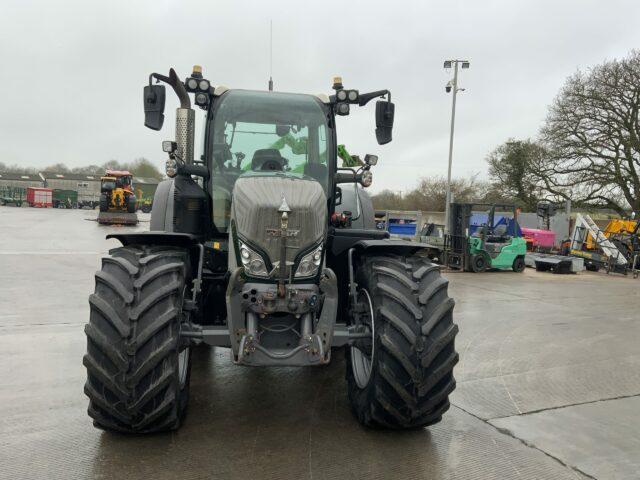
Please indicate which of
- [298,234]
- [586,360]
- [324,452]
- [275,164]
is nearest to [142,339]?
[298,234]

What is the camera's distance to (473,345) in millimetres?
6520

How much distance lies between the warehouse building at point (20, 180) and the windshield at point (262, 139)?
8799 cm

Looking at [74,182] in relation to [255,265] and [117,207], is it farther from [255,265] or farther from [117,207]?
[255,265]

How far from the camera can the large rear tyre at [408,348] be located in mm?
3252

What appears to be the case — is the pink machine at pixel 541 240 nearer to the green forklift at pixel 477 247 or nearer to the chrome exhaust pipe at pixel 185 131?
the green forklift at pixel 477 247

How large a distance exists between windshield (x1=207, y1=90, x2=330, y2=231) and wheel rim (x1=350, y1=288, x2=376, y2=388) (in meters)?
1.16

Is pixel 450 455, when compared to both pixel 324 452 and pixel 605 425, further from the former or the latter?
pixel 605 425

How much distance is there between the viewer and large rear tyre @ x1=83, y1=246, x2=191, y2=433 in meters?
3.00

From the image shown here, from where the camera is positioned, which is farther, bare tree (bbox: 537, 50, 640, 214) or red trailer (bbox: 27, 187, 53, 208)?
red trailer (bbox: 27, 187, 53, 208)

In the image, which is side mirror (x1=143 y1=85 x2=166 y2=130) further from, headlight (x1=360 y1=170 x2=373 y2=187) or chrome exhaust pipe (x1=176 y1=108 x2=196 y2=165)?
headlight (x1=360 y1=170 x2=373 y2=187)

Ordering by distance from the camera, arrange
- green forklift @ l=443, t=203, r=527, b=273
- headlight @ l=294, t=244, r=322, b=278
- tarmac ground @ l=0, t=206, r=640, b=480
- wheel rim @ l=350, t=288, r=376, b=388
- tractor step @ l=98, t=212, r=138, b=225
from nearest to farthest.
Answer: tarmac ground @ l=0, t=206, r=640, b=480
headlight @ l=294, t=244, r=322, b=278
wheel rim @ l=350, t=288, r=376, b=388
green forklift @ l=443, t=203, r=527, b=273
tractor step @ l=98, t=212, r=138, b=225

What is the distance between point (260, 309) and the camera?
10.6 feet

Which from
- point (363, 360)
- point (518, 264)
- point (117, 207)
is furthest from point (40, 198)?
point (363, 360)

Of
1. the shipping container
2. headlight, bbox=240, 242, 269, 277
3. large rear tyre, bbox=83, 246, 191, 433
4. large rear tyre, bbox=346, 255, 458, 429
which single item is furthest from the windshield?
the shipping container
